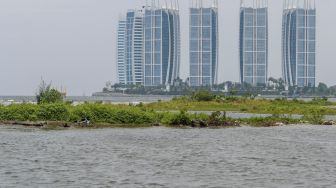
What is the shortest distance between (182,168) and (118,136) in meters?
19.5

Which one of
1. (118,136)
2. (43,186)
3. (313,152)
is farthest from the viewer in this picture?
(118,136)

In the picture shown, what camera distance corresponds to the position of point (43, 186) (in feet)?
85.8

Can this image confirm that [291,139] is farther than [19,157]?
Yes

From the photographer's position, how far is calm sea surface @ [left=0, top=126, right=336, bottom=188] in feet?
92.8

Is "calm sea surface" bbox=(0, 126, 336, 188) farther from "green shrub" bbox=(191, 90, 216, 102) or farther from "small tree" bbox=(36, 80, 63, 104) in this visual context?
"green shrub" bbox=(191, 90, 216, 102)

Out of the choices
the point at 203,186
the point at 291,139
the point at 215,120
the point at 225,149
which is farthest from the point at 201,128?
the point at 203,186

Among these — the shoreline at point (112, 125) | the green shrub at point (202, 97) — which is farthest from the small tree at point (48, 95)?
the green shrub at point (202, 97)

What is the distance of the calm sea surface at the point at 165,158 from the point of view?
2828 centimetres

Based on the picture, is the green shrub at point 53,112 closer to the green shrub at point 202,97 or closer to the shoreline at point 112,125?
the shoreline at point 112,125

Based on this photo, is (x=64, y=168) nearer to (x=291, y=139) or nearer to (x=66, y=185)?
(x=66, y=185)

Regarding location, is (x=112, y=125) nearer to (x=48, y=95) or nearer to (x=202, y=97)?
(x=48, y=95)

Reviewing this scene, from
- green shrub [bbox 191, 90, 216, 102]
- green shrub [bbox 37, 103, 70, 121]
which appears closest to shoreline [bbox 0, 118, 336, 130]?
green shrub [bbox 37, 103, 70, 121]

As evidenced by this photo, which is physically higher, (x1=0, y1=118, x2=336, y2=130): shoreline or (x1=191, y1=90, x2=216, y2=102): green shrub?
(x1=191, y1=90, x2=216, y2=102): green shrub

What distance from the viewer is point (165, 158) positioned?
37.1 m
